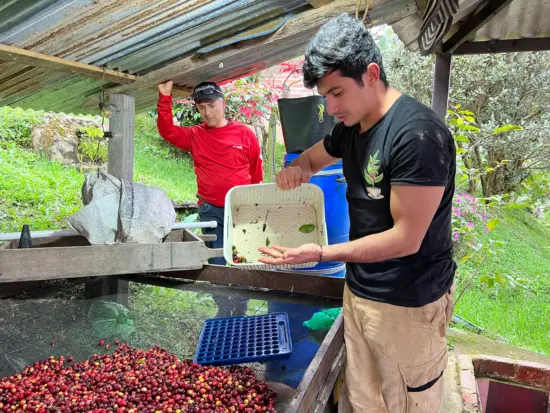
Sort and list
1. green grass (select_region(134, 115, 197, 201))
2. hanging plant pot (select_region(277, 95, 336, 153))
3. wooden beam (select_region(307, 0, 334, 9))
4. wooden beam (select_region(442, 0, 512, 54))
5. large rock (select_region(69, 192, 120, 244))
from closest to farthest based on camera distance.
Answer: large rock (select_region(69, 192, 120, 244)) → wooden beam (select_region(307, 0, 334, 9)) → hanging plant pot (select_region(277, 95, 336, 153)) → wooden beam (select_region(442, 0, 512, 54)) → green grass (select_region(134, 115, 197, 201))

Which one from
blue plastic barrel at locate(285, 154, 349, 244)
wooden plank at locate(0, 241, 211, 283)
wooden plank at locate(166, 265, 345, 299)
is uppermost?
blue plastic barrel at locate(285, 154, 349, 244)

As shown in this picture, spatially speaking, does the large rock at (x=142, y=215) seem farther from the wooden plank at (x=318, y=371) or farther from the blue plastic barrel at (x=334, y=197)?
the wooden plank at (x=318, y=371)

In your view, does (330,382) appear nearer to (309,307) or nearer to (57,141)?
(309,307)

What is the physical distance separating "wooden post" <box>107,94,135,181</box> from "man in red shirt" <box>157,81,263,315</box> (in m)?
0.29

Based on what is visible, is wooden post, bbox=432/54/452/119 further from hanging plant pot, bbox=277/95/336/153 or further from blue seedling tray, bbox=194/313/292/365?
blue seedling tray, bbox=194/313/292/365

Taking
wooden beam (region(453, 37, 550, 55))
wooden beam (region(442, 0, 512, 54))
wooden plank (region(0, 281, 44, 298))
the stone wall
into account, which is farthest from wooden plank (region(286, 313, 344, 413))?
the stone wall

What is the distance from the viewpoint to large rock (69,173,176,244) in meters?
2.22

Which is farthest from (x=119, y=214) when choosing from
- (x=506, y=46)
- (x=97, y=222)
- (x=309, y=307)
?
(x=506, y=46)

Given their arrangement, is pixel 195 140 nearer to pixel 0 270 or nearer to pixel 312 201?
pixel 312 201

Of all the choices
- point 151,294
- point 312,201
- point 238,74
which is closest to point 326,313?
point 312,201

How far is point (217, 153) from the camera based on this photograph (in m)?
3.51

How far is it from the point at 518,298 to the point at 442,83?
3.40m

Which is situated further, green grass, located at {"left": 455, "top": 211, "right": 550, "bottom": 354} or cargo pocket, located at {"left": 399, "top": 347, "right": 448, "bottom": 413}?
green grass, located at {"left": 455, "top": 211, "right": 550, "bottom": 354}

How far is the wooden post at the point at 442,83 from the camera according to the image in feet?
13.4
